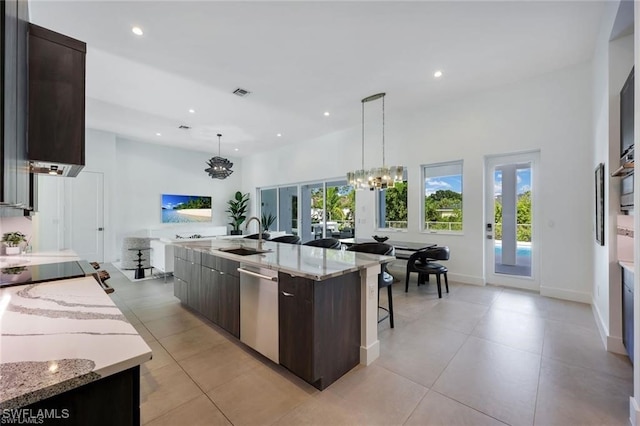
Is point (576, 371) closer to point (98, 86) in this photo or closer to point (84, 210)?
point (98, 86)

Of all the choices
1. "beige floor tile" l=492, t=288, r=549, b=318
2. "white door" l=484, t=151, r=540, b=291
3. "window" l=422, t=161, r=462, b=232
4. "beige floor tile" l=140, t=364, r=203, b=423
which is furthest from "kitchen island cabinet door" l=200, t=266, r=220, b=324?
"white door" l=484, t=151, r=540, b=291

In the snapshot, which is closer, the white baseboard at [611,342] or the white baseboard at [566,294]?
the white baseboard at [611,342]

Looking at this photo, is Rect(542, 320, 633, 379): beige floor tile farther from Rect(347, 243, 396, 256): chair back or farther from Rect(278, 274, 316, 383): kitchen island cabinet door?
Rect(278, 274, 316, 383): kitchen island cabinet door

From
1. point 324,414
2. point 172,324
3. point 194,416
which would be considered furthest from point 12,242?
point 324,414

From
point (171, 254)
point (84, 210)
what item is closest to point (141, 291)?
point (171, 254)

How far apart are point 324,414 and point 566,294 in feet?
14.0

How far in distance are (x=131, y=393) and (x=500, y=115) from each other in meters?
5.71

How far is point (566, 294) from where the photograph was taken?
13.1 feet

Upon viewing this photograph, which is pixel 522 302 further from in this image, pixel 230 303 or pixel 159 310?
pixel 159 310

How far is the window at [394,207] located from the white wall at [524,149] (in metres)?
0.19
